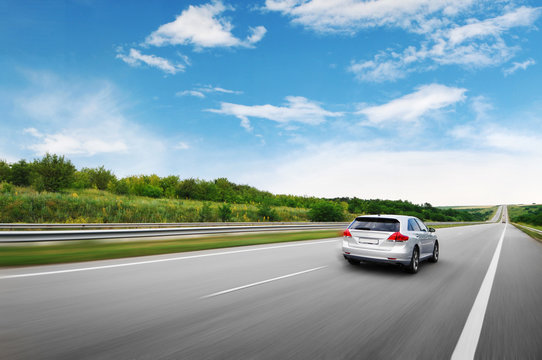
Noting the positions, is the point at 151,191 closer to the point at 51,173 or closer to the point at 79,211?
the point at 51,173

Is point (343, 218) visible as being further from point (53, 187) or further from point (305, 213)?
point (53, 187)

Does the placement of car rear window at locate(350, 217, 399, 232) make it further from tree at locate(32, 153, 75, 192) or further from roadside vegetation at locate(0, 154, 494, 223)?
tree at locate(32, 153, 75, 192)

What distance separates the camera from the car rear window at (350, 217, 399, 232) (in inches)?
333

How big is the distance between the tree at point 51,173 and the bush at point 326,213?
36.0 meters

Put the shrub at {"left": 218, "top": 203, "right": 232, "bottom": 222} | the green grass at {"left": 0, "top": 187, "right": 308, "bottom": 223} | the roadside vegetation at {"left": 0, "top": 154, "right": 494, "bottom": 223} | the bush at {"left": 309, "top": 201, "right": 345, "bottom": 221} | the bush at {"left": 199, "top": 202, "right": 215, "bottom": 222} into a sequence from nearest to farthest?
1. the green grass at {"left": 0, "top": 187, "right": 308, "bottom": 223}
2. the roadside vegetation at {"left": 0, "top": 154, "right": 494, "bottom": 223}
3. the bush at {"left": 199, "top": 202, "right": 215, "bottom": 222}
4. the shrub at {"left": 218, "top": 203, "right": 232, "bottom": 222}
5. the bush at {"left": 309, "top": 201, "right": 345, "bottom": 221}

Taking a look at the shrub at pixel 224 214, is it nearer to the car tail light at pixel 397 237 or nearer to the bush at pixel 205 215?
the bush at pixel 205 215

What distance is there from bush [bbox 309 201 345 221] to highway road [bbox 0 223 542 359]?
42.3 m

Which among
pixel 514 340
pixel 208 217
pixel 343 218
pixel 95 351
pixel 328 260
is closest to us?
pixel 95 351

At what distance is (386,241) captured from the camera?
8.15m

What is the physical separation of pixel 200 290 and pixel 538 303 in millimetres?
6367

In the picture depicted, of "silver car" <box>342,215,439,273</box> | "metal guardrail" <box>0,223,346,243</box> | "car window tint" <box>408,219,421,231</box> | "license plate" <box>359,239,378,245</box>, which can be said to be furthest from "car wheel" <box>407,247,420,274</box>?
"metal guardrail" <box>0,223,346,243</box>

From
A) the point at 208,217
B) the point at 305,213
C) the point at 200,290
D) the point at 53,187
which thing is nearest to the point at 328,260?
the point at 200,290

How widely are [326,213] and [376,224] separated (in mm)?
42654

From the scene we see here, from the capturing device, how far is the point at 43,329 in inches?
152
